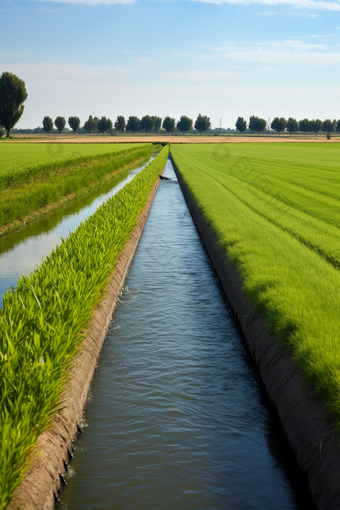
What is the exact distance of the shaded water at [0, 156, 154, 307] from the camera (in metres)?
11.0

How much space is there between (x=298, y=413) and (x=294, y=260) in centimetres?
520

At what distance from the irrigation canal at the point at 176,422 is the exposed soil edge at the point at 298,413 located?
22 cm

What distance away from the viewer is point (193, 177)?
27719 mm

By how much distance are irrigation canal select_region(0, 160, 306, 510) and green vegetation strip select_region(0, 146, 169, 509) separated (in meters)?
0.66

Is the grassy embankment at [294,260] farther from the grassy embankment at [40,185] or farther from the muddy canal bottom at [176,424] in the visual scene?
the grassy embankment at [40,185]

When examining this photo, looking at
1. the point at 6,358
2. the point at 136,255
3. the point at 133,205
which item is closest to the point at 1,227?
the point at 133,205

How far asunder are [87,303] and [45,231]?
10382 mm

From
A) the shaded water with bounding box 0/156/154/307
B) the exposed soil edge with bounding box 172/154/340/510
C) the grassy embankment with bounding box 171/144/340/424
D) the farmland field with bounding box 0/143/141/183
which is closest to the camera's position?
the exposed soil edge with bounding box 172/154/340/510

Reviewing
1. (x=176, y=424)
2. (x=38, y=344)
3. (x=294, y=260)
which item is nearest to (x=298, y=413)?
(x=176, y=424)

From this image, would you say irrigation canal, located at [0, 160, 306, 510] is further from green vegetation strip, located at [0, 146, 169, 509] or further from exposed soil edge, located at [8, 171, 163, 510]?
green vegetation strip, located at [0, 146, 169, 509]

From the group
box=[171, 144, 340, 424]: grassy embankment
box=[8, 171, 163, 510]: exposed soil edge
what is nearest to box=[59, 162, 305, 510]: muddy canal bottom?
box=[8, 171, 163, 510]: exposed soil edge

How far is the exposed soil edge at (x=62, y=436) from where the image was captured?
3424 millimetres

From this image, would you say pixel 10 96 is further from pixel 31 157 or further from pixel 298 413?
pixel 298 413

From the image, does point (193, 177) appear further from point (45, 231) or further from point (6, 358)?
point (6, 358)
